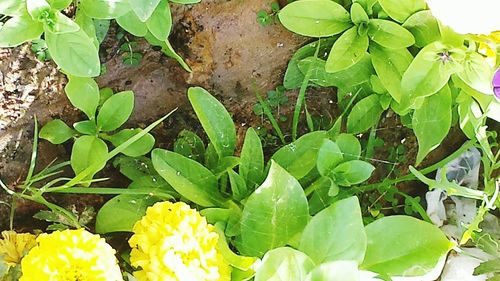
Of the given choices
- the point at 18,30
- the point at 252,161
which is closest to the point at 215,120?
the point at 252,161

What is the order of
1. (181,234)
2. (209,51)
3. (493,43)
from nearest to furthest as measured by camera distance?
(181,234)
(493,43)
(209,51)

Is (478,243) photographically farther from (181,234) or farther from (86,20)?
(86,20)

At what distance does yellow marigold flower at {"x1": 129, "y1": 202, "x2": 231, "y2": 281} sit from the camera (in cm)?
84

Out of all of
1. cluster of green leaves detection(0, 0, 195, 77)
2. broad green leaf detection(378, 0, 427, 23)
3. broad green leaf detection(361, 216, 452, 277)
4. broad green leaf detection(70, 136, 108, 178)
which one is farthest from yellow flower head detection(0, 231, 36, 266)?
broad green leaf detection(378, 0, 427, 23)

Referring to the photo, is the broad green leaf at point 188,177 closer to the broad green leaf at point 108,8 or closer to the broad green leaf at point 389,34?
the broad green leaf at point 108,8

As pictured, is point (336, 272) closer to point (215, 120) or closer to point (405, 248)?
point (405, 248)

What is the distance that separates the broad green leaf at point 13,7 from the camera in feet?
2.81

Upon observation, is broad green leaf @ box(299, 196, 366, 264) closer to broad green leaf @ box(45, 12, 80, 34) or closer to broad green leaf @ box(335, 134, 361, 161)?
broad green leaf @ box(335, 134, 361, 161)

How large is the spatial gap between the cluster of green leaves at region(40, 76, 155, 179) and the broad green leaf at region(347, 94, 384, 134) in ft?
0.99

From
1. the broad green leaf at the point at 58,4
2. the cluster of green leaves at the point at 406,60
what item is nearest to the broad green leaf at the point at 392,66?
the cluster of green leaves at the point at 406,60

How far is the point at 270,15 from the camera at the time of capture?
1.08 meters

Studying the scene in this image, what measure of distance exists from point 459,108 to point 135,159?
46cm

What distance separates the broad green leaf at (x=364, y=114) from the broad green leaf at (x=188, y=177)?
9.1 inches

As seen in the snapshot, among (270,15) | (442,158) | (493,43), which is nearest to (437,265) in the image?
(442,158)
